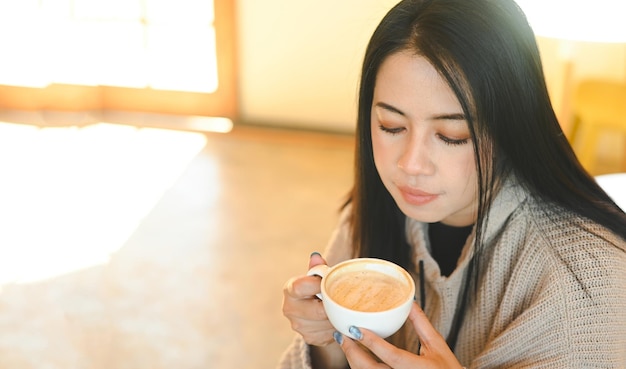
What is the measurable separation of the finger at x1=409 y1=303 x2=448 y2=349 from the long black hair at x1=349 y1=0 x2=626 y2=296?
24 cm

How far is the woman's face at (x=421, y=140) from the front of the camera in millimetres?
1011

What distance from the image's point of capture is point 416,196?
1.09 m

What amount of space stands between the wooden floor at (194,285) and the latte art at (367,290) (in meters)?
1.09

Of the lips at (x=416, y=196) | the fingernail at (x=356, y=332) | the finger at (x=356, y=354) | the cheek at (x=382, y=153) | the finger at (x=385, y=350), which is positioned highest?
the cheek at (x=382, y=153)

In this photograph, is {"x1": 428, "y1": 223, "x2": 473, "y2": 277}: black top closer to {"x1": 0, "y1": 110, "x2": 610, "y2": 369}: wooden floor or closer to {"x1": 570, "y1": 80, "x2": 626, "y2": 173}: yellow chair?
{"x1": 0, "y1": 110, "x2": 610, "y2": 369}: wooden floor

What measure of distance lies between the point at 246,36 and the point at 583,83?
1.63 m

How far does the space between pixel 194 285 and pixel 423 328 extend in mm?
1495

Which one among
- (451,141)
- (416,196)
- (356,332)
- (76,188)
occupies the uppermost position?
(451,141)

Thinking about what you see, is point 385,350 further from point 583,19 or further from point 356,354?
point 583,19

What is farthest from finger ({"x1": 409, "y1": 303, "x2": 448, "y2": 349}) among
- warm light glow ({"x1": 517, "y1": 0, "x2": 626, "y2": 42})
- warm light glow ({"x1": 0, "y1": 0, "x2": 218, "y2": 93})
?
warm light glow ({"x1": 0, "y1": 0, "x2": 218, "y2": 93})

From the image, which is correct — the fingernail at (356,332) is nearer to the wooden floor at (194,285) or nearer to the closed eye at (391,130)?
the closed eye at (391,130)

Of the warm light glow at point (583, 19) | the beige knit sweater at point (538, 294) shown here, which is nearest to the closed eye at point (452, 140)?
the beige knit sweater at point (538, 294)

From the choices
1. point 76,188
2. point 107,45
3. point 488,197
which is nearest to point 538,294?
point 488,197

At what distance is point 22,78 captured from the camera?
3.66 m
